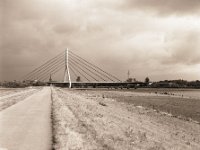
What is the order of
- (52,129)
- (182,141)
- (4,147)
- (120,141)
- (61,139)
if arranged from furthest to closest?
(182,141) → (52,129) → (120,141) → (61,139) → (4,147)

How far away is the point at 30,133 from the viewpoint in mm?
14281

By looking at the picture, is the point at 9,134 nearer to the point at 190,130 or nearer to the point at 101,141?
the point at 101,141

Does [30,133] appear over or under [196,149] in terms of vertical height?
over

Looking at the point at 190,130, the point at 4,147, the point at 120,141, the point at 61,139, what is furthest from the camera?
the point at 190,130

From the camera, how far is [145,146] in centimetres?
1371

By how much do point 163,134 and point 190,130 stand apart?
3.92 m

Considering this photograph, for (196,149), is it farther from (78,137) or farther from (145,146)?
(78,137)

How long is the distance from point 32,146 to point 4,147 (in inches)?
37.3

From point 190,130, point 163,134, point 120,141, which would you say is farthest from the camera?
point 190,130

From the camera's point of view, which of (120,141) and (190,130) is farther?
(190,130)

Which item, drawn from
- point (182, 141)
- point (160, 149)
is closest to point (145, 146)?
point (160, 149)

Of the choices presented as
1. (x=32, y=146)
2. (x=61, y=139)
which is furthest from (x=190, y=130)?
(x=32, y=146)

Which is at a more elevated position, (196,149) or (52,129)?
(52,129)

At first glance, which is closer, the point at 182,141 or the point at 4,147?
the point at 4,147
